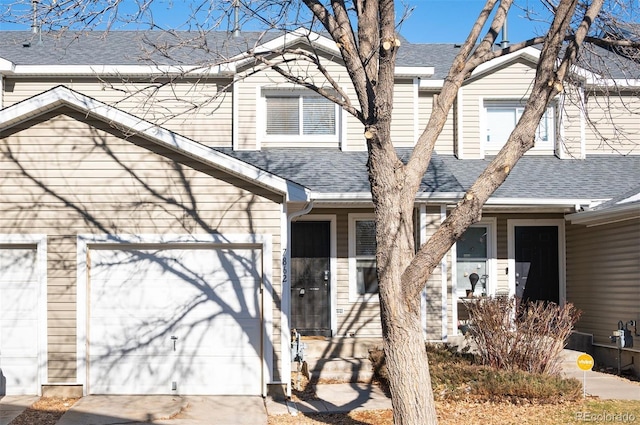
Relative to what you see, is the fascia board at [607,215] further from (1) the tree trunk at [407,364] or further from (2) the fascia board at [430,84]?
(1) the tree trunk at [407,364]

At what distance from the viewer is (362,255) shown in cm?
1481

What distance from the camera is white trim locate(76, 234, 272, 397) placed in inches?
437

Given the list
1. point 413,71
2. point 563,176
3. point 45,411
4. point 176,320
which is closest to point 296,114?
point 413,71

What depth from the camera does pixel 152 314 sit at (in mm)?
11336

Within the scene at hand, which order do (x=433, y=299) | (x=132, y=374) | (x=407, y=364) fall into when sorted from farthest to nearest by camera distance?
(x=433, y=299), (x=132, y=374), (x=407, y=364)

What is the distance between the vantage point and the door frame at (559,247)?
15586 millimetres

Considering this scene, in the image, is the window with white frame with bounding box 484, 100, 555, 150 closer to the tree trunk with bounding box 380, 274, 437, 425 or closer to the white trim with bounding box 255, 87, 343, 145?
the white trim with bounding box 255, 87, 343, 145

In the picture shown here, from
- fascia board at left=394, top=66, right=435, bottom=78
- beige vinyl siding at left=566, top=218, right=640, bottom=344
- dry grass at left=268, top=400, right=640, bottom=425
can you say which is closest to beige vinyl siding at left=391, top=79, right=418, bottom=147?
fascia board at left=394, top=66, right=435, bottom=78

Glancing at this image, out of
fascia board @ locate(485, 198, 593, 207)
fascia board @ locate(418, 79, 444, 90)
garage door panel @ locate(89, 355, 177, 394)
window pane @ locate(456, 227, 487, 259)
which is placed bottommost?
garage door panel @ locate(89, 355, 177, 394)

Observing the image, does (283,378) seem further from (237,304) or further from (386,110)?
(386,110)

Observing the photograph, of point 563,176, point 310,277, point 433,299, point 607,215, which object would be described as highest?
point 563,176

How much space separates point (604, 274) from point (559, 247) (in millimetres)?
1654

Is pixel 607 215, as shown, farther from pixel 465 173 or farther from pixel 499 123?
pixel 499 123

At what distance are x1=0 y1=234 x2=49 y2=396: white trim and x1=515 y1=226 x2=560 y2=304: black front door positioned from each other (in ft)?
29.8
